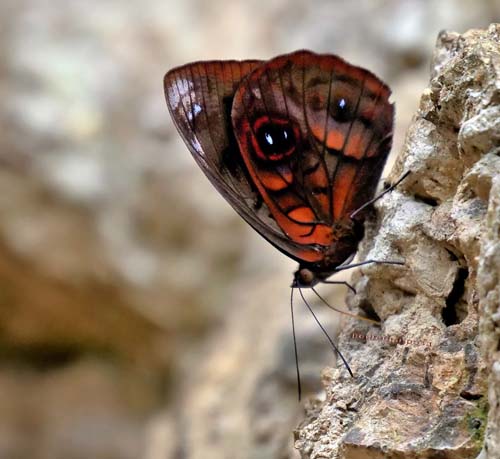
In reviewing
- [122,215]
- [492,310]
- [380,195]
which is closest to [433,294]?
[380,195]

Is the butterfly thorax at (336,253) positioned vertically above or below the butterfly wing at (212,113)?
below

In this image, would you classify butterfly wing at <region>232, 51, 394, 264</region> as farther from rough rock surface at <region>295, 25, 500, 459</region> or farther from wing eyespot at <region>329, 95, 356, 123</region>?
rough rock surface at <region>295, 25, 500, 459</region>

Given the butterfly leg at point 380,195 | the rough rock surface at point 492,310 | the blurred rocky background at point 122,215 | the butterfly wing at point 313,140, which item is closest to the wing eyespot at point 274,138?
the butterfly wing at point 313,140

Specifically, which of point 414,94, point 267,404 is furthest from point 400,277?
point 414,94

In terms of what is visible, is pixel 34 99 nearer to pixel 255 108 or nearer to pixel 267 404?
pixel 267 404

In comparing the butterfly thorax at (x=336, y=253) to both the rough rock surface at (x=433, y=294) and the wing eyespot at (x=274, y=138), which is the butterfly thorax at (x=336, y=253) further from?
the wing eyespot at (x=274, y=138)

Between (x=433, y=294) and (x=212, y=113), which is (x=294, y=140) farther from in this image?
(x=433, y=294)
